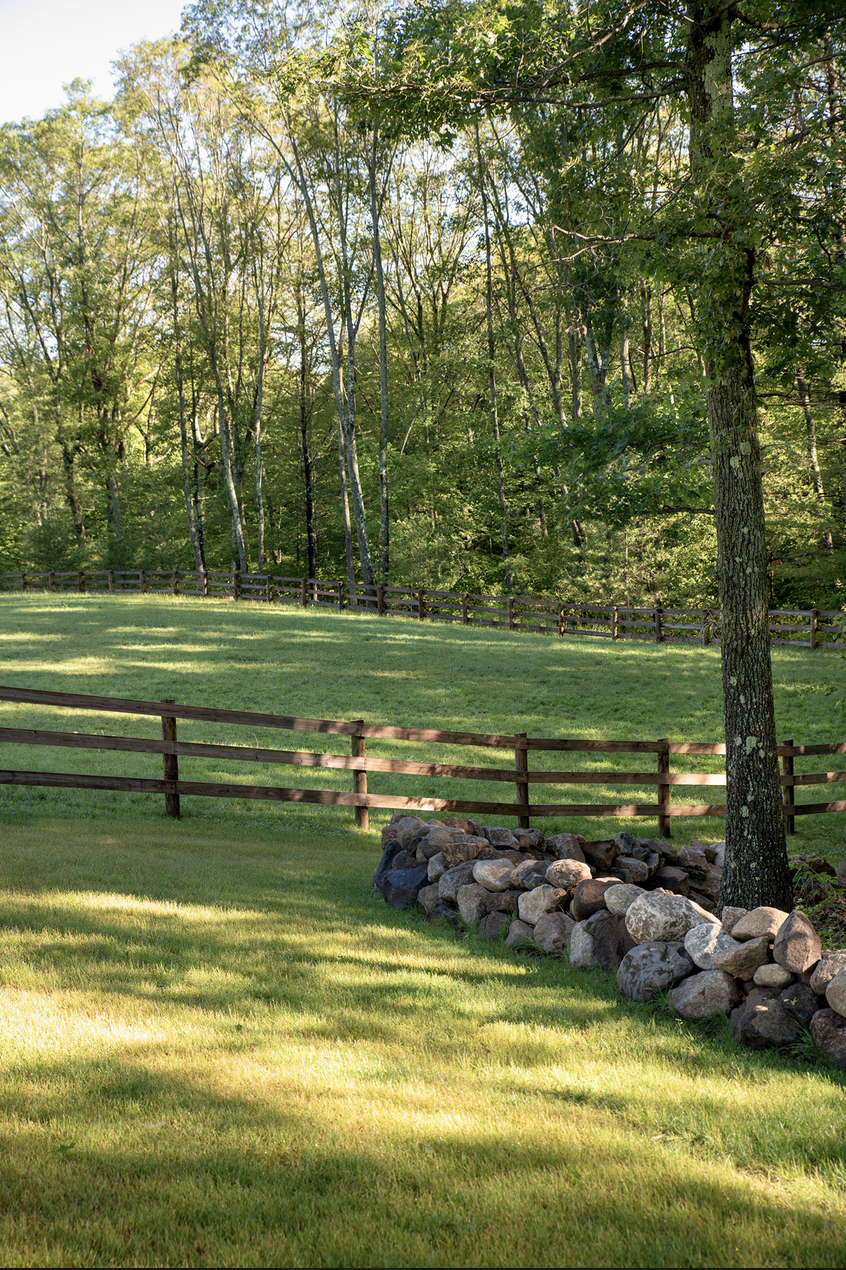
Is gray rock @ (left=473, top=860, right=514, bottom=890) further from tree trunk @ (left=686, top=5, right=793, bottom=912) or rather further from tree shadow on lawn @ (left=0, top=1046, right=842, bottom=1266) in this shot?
tree shadow on lawn @ (left=0, top=1046, right=842, bottom=1266)

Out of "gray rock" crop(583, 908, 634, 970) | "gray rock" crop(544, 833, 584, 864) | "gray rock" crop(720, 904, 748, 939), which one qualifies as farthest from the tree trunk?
"gray rock" crop(544, 833, 584, 864)

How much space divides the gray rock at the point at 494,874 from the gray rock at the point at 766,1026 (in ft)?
7.23

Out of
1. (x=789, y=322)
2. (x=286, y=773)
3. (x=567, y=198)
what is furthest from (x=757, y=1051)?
(x=286, y=773)

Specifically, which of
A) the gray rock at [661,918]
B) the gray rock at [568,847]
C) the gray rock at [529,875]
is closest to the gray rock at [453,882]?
the gray rock at [529,875]

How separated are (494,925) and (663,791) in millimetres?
4749

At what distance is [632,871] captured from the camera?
725 cm

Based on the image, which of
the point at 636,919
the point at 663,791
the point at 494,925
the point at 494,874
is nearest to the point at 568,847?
the point at 494,874

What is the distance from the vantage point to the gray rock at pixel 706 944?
15.8ft

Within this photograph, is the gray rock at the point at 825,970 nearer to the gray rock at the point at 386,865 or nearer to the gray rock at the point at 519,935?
the gray rock at the point at 519,935

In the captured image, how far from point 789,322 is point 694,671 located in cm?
1476

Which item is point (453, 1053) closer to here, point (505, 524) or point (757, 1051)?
A: point (757, 1051)

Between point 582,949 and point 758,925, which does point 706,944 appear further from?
point 582,949

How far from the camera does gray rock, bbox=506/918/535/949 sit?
593cm

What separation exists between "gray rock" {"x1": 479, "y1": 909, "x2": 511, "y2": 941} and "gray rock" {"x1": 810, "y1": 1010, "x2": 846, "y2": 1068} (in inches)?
90.9
